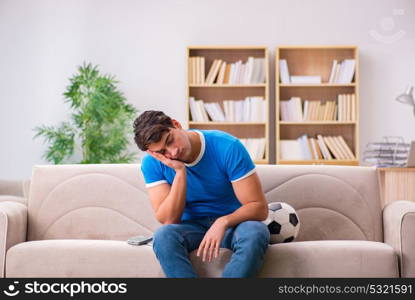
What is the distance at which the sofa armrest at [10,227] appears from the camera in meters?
2.41

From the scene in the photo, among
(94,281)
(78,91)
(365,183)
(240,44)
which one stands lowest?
(94,281)

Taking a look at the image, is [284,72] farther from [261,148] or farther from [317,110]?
[261,148]

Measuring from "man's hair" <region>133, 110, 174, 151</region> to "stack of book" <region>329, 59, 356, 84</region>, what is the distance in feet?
11.7

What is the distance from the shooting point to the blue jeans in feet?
6.71

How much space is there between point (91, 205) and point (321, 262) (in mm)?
1172

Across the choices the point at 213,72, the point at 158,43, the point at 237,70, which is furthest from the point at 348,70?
the point at 158,43

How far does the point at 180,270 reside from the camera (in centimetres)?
206

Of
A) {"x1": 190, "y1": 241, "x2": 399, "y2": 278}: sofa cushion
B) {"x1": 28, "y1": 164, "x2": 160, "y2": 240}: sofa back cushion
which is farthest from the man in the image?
{"x1": 28, "y1": 164, "x2": 160, "y2": 240}: sofa back cushion

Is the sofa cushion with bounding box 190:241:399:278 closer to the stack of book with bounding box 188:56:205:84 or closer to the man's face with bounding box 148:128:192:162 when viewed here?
the man's face with bounding box 148:128:192:162

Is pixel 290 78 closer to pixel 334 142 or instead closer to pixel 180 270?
pixel 334 142

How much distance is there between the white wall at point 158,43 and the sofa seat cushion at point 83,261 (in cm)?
338

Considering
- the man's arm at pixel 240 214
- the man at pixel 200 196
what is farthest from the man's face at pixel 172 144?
the man's arm at pixel 240 214

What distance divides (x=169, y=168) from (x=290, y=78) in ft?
11.1

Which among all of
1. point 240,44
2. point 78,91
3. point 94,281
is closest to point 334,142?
point 240,44
